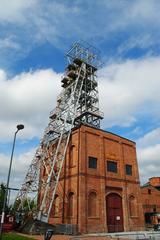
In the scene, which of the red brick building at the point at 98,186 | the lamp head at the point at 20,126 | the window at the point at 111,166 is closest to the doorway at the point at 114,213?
the red brick building at the point at 98,186

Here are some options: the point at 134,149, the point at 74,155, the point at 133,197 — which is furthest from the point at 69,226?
the point at 134,149

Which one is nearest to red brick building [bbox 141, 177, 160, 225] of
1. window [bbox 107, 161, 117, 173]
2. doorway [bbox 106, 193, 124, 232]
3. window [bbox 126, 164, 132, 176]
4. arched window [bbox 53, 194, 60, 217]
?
window [bbox 126, 164, 132, 176]

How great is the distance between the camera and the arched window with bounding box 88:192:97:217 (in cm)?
2645

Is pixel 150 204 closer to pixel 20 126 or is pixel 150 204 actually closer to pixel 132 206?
pixel 132 206

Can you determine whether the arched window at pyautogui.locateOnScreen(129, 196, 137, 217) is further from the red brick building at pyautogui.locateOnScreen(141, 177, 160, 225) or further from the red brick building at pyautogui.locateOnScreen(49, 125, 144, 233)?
the red brick building at pyautogui.locateOnScreen(141, 177, 160, 225)

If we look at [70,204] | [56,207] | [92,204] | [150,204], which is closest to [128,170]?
[92,204]

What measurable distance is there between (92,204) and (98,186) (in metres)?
2.14

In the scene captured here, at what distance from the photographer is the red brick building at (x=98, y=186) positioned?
26.4 meters

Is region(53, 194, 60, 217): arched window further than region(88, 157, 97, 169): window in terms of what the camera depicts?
Yes

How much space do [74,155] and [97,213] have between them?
6.78 metres

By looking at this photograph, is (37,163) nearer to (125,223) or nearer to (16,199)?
(16,199)

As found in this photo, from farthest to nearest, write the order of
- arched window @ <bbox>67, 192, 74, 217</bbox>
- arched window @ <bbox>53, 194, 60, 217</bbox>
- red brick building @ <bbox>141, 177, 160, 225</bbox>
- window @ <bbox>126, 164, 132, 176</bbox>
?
red brick building @ <bbox>141, 177, 160, 225</bbox> → window @ <bbox>126, 164, 132, 176</bbox> → arched window @ <bbox>53, 194, 60, 217</bbox> → arched window @ <bbox>67, 192, 74, 217</bbox>

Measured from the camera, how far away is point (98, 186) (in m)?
28.1

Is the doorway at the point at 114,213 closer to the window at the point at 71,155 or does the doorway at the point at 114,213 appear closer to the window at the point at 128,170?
the window at the point at 128,170
